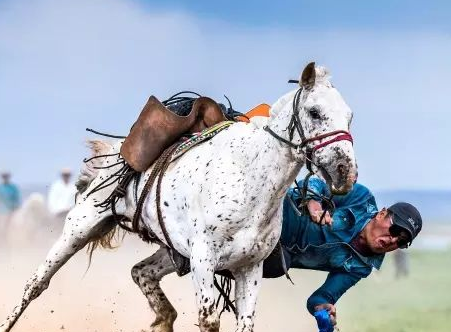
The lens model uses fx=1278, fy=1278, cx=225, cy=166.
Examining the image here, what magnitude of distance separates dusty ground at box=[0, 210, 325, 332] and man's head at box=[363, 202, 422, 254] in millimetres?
2833

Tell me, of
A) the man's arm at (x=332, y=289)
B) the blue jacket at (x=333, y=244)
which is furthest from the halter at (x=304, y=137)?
the man's arm at (x=332, y=289)

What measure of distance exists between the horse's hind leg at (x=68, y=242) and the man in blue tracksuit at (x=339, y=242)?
113 centimetres

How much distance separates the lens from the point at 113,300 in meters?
10.6

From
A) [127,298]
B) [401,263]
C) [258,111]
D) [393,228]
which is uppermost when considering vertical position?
[258,111]

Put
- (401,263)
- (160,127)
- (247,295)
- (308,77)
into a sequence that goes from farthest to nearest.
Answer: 1. (401,263)
2. (160,127)
3. (247,295)
4. (308,77)

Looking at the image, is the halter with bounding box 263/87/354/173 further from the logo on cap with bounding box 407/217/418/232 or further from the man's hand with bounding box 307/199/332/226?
the logo on cap with bounding box 407/217/418/232

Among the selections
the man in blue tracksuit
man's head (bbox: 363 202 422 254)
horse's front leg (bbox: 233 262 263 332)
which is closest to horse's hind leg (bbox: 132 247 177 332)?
the man in blue tracksuit

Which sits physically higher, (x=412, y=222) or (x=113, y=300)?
(x=412, y=222)

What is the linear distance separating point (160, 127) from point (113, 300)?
3.34m

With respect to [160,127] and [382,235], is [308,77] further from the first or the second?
[382,235]

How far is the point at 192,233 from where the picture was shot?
6.90 m

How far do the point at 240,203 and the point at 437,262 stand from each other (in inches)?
326

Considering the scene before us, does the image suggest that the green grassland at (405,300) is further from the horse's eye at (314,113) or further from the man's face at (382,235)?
the horse's eye at (314,113)

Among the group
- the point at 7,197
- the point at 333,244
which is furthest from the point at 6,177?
the point at 333,244
